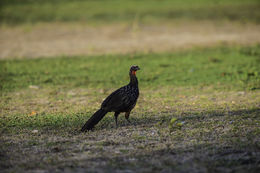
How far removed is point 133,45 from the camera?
56.5 feet

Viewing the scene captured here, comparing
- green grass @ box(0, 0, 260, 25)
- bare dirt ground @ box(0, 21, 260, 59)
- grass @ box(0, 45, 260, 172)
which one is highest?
green grass @ box(0, 0, 260, 25)

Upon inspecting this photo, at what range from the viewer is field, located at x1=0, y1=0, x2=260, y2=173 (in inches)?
223

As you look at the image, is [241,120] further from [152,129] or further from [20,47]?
[20,47]

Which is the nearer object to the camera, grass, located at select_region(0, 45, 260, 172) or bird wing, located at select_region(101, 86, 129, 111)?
grass, located at select_region(0, 45, 260, 172)

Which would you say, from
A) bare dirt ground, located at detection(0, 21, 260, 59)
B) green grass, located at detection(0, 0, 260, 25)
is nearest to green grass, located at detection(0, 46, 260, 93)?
bare dirt ground, located at detection(0, 21, 260, 59)

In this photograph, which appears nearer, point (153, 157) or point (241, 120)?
point (153, 157)

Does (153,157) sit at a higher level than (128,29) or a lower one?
lower

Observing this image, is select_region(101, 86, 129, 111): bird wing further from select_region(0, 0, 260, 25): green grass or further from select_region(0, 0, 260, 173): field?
select_region(0, 0, 260, 25): green grass

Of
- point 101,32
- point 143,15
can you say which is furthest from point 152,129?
point 143,15

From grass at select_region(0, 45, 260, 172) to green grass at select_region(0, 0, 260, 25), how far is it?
9355mm

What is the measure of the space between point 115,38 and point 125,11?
23.1 feet

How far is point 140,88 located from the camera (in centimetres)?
1055

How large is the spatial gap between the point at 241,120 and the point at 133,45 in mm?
10320

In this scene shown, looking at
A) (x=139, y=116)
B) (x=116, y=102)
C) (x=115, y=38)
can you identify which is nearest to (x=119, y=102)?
(x=116, y=102)
